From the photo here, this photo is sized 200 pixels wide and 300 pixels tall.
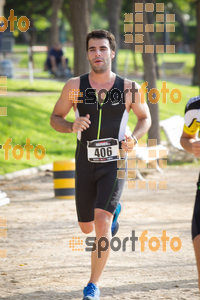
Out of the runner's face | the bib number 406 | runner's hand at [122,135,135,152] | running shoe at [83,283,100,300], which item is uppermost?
the runner's face

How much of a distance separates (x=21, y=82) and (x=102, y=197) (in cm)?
1989

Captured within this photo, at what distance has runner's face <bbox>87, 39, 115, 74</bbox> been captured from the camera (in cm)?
484

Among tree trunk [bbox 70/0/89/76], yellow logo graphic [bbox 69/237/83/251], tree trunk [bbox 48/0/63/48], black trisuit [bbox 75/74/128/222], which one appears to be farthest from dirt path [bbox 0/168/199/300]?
tree trunk [bbox 48/0/63/48]

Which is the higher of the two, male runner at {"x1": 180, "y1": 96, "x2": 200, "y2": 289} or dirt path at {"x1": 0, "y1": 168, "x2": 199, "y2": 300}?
male runner at {"x1": 180, "y1": 96, "x2": 200, "y2": 289}

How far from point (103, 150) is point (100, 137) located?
5.2 inches

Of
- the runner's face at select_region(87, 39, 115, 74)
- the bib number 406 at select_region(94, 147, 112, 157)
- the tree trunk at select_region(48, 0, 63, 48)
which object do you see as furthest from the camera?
the tree trunk at select_region(48, 0, 63, 48)

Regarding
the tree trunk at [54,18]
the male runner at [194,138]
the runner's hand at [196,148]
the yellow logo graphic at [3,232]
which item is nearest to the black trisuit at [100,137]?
the male runner at [194,138]

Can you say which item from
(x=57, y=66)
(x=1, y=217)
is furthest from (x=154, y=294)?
(x=57, y=66)

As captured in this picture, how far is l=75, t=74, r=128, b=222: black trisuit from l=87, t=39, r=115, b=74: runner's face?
0.55 feet

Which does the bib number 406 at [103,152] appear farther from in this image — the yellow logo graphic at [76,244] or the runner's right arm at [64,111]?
the yellow logo graphic at [76,244]

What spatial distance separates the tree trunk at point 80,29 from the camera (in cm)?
1246

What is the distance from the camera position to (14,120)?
16.2 m

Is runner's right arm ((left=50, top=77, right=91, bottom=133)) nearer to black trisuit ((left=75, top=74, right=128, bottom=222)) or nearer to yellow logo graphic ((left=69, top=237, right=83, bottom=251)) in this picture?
black trisuit ((left=75, top=74, right=128, bottom=222))

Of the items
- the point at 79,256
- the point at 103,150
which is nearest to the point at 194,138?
the point at 103,150
